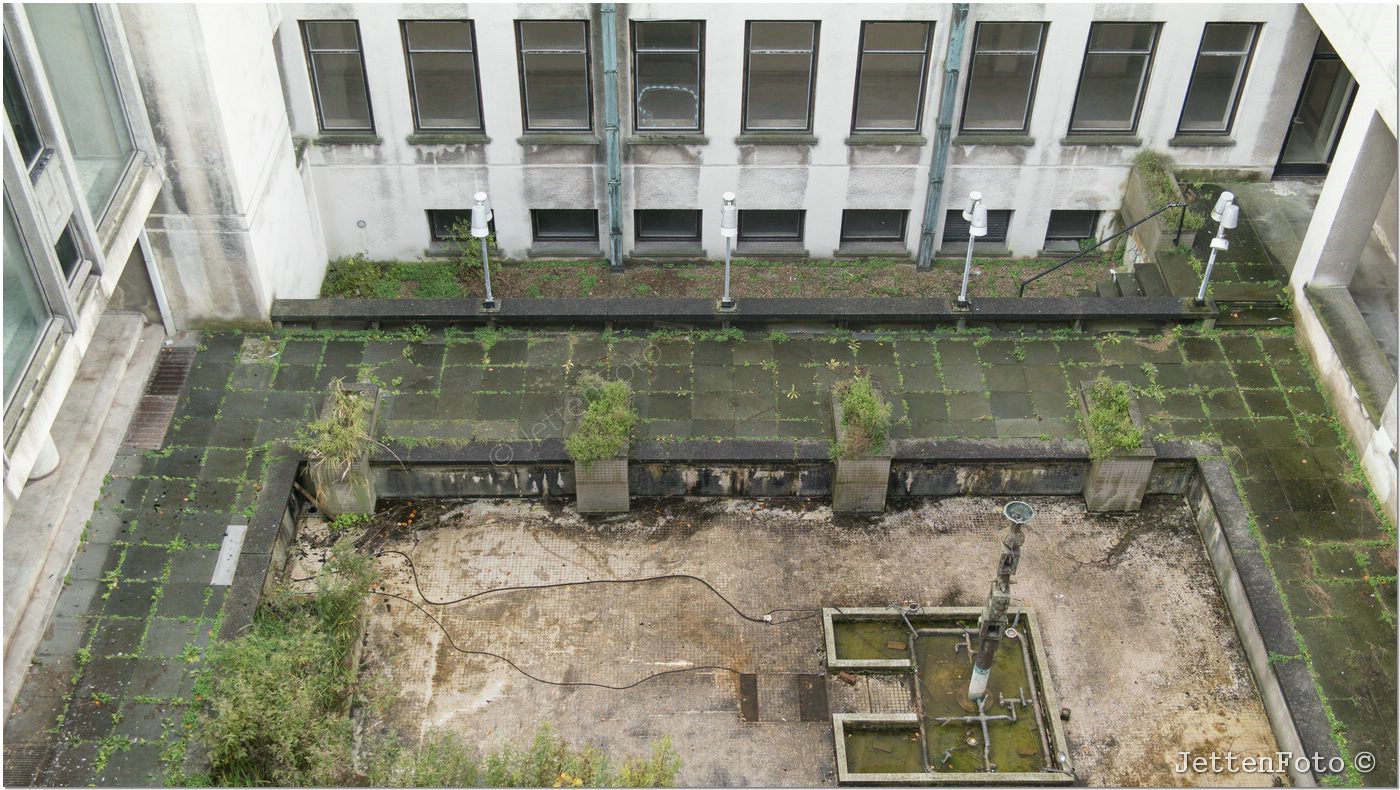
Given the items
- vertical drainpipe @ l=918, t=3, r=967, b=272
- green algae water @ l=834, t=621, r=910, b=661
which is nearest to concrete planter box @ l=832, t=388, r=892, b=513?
green algae water @ l=834, t=621, r=910, b=661

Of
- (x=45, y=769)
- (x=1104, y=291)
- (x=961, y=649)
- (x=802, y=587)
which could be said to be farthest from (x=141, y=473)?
(x=1104, y=291)

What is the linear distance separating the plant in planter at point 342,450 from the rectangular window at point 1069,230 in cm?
1227

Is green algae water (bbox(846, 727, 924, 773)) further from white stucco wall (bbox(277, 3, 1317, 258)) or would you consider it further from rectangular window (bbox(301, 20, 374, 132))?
rectangular window (bbox(301, 20, 374, 132))

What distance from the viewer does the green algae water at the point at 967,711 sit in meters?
15.3

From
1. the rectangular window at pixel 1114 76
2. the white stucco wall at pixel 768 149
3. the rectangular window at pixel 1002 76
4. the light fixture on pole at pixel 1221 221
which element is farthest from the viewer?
the rectangular window at pixel 1114 76

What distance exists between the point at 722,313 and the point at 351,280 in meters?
6.77

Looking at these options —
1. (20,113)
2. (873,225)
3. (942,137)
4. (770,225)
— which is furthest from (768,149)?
(20,113)

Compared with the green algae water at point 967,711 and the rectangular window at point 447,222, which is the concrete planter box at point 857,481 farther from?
the rectangular window at point 447,222

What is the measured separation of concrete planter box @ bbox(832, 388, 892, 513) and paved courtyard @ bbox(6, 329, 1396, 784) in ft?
3.14

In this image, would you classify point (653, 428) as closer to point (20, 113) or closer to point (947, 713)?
point (947, 713)

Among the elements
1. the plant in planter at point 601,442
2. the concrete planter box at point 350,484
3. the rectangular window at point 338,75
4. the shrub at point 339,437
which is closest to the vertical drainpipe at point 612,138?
the rectangular window at point 338,75

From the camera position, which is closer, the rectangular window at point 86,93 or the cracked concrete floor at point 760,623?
the rectangular window at point 86,93

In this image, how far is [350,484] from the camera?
17.5 metres

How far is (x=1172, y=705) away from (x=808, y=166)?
1037 centimetres
